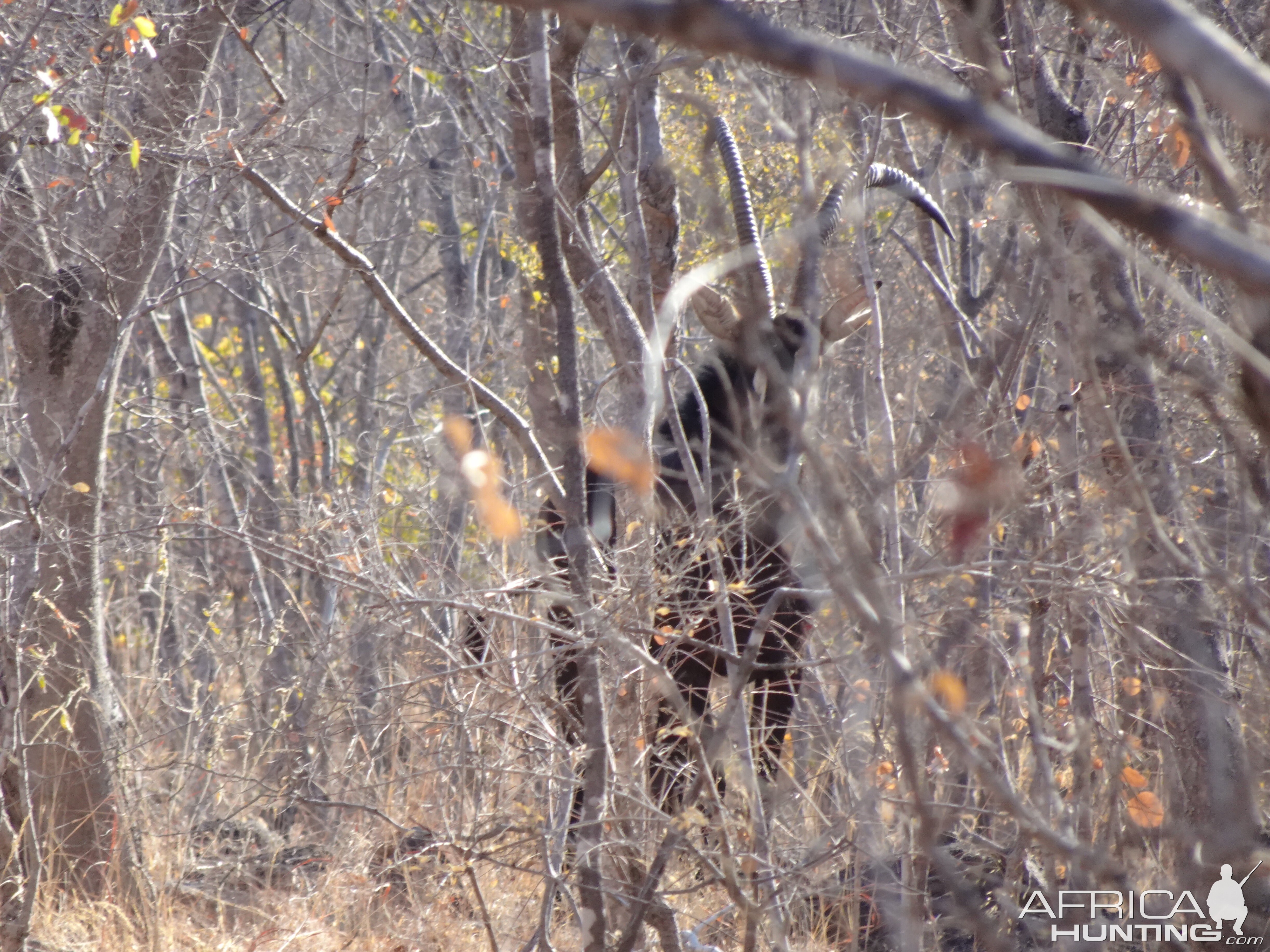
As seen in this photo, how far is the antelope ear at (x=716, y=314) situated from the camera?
4.77 metres

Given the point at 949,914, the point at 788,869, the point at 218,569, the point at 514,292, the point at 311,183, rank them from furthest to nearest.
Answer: the point at 514,292 < the point at 218,569 < the point at 311,183 < the point at 949,914 < the point at 788,869

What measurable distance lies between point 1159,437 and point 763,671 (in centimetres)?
191

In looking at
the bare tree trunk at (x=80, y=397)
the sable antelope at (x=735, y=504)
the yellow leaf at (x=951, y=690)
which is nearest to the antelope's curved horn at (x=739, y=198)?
the sable antelope at (x=735, y=504)

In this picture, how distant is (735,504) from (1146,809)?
59.3 inches

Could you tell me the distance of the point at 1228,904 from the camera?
3012 millimetres

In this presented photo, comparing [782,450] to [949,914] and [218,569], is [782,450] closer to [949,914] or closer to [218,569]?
[949,914]

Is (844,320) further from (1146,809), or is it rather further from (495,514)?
(495,514)

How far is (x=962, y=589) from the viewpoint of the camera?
3.37 metres

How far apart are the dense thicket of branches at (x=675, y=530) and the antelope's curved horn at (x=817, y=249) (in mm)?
78

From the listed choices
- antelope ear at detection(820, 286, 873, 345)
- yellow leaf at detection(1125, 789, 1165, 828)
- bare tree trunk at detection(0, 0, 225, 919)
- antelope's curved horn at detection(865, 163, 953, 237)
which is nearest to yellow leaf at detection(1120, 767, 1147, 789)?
yellow leaf at detection(1125, 789, 1165, 828)

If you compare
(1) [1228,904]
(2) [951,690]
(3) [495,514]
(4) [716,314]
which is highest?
(4) [716,314]

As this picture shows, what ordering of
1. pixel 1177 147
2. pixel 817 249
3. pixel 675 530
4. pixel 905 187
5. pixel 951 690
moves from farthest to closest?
pixel 905 187 → pixel 675 530 → pixel 1177 147 → pixel 951 690 → pixel 817 249

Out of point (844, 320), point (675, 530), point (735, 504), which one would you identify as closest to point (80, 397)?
point (675, 530)

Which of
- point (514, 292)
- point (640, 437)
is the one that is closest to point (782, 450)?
point (640, 437)
